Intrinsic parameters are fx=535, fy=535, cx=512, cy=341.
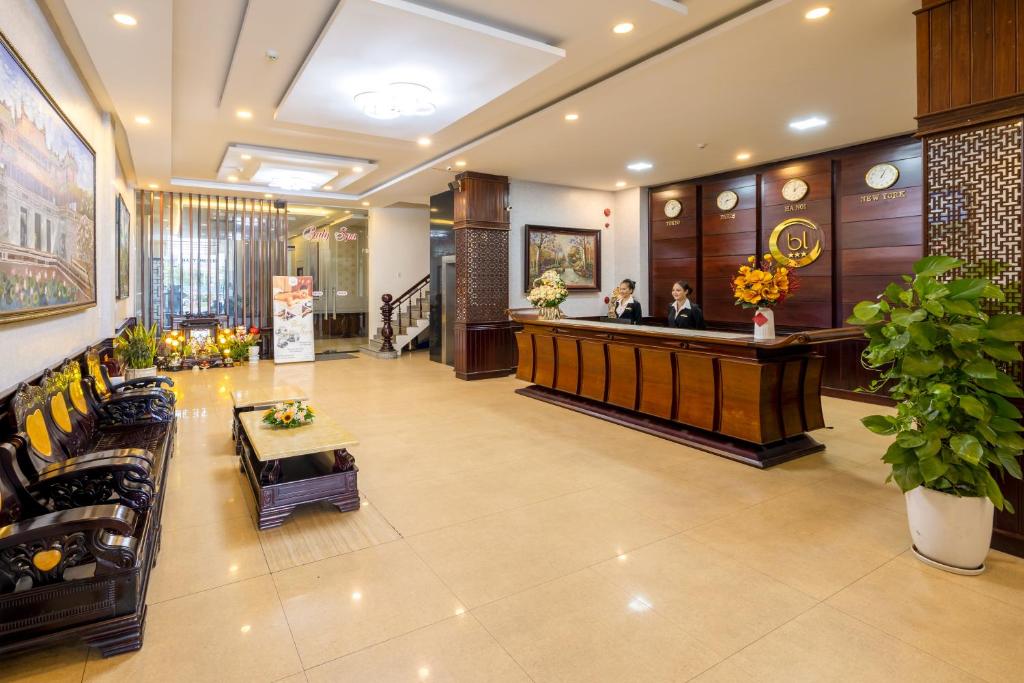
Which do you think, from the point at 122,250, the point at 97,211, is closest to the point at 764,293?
the point at 97,211

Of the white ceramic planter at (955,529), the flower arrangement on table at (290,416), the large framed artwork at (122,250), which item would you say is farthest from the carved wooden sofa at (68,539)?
the large framed artwork at (122,250)

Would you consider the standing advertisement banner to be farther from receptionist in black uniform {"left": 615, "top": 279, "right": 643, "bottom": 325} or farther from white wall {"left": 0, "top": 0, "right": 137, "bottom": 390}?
receptionist in black uniform {"left": 615, "top": 279, "right": 643, "bottom": 325}

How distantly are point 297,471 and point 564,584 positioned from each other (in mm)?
1981

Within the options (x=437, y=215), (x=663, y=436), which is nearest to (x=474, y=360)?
(x=437, y=215)

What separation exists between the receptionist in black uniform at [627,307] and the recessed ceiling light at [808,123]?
8.17ft

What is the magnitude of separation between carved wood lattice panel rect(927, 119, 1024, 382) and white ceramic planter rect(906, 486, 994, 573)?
742 millimetres

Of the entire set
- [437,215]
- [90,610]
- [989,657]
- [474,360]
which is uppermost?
[437,215]

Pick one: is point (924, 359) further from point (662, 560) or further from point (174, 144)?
point (174, 144)

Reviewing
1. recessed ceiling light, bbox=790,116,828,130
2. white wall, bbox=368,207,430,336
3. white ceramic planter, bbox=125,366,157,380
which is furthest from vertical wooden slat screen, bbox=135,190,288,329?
recessed ceiling light, bbox=790,116,828,130

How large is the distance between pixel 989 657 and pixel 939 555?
758 mm

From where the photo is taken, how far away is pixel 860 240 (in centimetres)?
676

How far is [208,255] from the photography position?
34.0 feet

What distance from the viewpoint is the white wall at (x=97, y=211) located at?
2783 millimetres

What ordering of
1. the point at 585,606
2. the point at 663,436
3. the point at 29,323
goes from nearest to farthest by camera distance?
the point at 585,606, the point at 29,323, the point at 663,436
